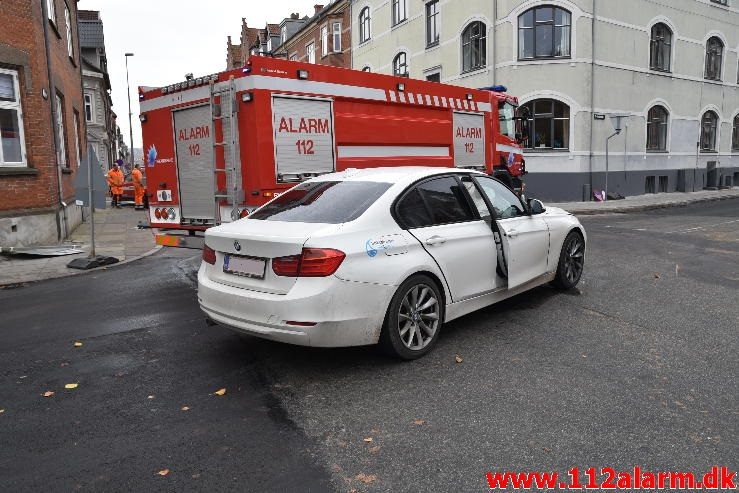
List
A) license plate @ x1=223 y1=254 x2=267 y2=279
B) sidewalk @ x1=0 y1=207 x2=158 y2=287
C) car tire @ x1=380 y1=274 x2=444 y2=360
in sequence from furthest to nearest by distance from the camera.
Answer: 1. sidewalk @ x1=0 y1=207 x2=158 y2=287
2. car tire @ x1=380 y1=274 x2=444 y2=360
3. license plate @ x1=223 y1=254 x2=267 y2=279

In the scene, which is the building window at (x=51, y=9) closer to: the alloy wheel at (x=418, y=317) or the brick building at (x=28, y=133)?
the brick building at (x=28, y=133)

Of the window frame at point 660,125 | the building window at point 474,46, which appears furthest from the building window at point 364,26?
the window frame at point 660,125

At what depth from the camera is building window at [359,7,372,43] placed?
107 ft

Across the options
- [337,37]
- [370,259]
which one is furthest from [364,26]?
[370,259]

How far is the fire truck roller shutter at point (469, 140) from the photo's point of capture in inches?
427

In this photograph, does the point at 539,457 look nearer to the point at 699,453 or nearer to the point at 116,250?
the point at 699,453

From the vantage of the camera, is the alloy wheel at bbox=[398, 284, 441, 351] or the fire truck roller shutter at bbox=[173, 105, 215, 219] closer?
the alloy wheel at bbox=[398, 284, 441, 351]

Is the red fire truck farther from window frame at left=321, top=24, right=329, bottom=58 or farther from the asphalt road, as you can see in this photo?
window frame at left=321, top=24, right=329, bottom=58

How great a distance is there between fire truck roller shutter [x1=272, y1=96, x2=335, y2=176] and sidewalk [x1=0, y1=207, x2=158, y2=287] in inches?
138

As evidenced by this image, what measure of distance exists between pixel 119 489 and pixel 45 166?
1092 centimetres

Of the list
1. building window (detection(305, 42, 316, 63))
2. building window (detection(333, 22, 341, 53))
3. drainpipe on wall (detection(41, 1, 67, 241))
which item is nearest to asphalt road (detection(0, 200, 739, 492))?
drainpipe on wall (detection(41, 1, 67, 241))

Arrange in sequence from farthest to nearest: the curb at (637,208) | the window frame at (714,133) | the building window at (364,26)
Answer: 1. the building window at (364,26)
2. the window frame at (714,133)
3. the curb at (637,208)

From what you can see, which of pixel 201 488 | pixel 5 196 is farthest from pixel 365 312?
pixel 5 196

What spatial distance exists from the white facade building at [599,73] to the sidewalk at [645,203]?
0.91 m
